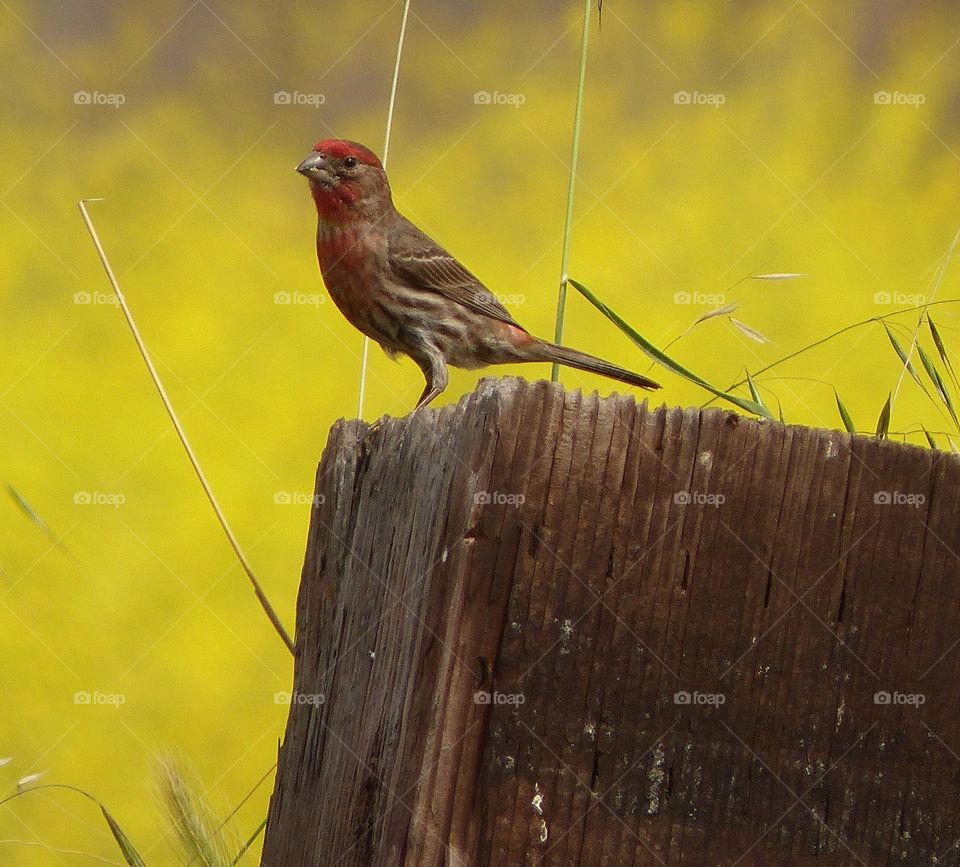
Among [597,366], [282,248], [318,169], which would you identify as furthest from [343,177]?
[282,248]

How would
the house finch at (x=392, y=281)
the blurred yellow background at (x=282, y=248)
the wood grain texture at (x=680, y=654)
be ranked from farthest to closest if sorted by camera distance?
the blurred yellow background at (x=282, y=248)
the house finch at (x=392, y=281)
the wood grain texture at (x=680, y=654)

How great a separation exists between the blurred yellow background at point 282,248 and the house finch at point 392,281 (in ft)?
1.50

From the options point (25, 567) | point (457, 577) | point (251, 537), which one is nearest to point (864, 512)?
point (457, 577)

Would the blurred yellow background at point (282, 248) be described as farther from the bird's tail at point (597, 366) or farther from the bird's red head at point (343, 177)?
the bird's red head at point (343, 177)

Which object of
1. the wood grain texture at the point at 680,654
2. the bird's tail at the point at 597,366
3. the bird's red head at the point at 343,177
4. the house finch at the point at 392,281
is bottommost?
the wood grain texture at the point at 680,654

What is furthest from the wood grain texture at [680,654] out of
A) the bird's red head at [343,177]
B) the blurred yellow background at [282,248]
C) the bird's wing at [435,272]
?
the blurred yellow background at [282,248]

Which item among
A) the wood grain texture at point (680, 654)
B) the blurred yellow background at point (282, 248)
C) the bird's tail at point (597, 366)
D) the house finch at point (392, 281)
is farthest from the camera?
the blurred yellow background at point (282, 248)

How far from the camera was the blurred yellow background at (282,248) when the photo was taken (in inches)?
192

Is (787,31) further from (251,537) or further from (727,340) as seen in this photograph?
(251,537)

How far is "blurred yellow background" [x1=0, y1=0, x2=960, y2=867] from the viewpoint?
4.88 metres

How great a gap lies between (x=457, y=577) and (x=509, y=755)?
230 mm

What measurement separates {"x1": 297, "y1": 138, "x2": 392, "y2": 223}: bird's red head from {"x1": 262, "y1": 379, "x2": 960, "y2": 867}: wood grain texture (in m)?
2.79

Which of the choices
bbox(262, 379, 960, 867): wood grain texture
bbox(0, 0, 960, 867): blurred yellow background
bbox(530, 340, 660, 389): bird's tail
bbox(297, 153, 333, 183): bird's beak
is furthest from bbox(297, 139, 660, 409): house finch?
bbox(262, 379, 960, 867): wood grain texture

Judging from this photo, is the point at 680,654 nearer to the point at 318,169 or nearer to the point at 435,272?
the point at 435,272
